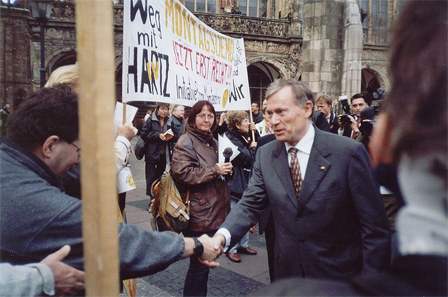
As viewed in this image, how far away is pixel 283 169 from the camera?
2098 mm

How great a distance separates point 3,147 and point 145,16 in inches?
70.8

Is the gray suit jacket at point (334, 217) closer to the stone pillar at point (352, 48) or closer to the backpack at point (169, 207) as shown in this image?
the backpack at point (169, 207)

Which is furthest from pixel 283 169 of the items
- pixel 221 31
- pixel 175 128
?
pixel 221 31

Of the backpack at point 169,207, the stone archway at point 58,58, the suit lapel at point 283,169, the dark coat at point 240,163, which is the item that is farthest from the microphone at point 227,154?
the stone archway at point 58,58

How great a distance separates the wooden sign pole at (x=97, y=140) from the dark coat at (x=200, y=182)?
217 cm

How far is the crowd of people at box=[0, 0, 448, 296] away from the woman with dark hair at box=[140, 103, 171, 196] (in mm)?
3354

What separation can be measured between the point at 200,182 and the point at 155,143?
361 cm

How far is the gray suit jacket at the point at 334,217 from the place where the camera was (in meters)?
1.86

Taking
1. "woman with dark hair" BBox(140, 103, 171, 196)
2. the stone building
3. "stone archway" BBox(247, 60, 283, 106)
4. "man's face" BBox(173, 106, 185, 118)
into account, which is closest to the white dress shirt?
"woman with dark hair" BBox(140, 103, 171, 196)

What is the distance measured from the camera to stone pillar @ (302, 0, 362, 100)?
878 centimetres

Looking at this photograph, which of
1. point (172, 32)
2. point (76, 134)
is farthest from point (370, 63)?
point (76, 134)

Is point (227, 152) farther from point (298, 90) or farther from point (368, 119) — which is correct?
point (298, 90)

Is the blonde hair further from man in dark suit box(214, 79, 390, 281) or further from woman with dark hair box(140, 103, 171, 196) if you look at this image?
woman with dark hair box(140, 103, 171, 196)

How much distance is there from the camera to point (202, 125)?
3.42 metres
